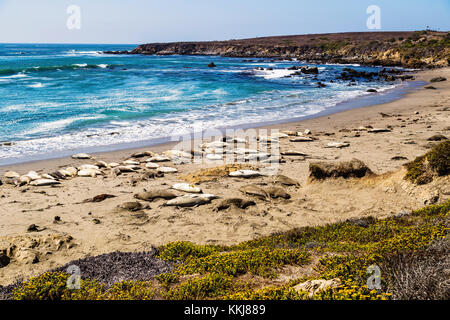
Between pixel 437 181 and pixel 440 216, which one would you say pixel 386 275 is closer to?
pixel 440 216

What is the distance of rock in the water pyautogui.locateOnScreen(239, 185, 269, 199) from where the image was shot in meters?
8.45

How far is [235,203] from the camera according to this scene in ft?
25.8

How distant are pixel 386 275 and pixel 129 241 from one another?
14.6ft

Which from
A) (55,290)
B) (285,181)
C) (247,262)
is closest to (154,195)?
(285,181)

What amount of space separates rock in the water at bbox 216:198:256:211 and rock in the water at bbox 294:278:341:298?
4161 mm

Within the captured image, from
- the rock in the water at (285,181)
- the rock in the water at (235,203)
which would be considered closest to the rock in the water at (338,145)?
the rock in the water at (285,181)

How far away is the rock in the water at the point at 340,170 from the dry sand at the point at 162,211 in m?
0.20

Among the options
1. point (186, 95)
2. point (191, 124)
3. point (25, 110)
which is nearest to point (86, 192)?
point (191, 124)

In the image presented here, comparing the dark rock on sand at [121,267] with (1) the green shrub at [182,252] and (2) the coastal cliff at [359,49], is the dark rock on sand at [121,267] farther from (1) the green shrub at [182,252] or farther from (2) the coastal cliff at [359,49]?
(2) the coastal cliff at [359,49]

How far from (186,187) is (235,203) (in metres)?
1.57

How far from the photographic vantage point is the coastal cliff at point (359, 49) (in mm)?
55531

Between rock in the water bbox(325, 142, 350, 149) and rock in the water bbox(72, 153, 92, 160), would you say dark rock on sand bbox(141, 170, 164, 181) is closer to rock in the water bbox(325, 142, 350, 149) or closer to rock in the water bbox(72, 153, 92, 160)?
rock in the water bbox(72, 153, 92, 160)

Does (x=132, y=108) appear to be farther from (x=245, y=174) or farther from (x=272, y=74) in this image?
(x=272, y=74)
